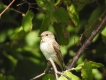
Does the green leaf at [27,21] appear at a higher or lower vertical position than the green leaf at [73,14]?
higher

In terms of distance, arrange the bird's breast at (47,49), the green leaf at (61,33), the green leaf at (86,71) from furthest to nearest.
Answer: the bird's breast at (47,49)
the green leaf at (61,33)
the green leaf at (86,71)

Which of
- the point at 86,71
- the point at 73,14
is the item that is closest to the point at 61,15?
the point at 73,14

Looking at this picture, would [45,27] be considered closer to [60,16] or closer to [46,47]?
[60,16]

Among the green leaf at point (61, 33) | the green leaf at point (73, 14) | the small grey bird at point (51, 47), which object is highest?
the green leaf at point (73, 14)

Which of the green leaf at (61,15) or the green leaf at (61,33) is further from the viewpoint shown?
the green leaf at (61,33)

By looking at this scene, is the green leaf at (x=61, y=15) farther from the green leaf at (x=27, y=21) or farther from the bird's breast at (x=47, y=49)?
the bird's breast at (x=47, y=49)

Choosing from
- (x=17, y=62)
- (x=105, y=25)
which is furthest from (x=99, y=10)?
(x=17, y=62)

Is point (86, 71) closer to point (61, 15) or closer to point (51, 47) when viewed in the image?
point (61, 15)

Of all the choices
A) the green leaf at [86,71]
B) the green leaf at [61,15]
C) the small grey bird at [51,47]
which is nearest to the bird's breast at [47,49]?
the small grey bird at [51,47]
